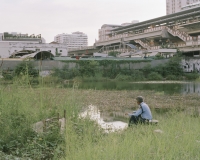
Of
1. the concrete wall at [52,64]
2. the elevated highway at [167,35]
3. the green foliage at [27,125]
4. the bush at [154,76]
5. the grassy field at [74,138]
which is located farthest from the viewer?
the elevated highway at [167,35]

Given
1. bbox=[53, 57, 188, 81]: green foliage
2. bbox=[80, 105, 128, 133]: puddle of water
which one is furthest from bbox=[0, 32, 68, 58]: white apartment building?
bbox=[80, 105, 128, 133]: puddle of water

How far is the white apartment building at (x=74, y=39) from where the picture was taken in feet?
476

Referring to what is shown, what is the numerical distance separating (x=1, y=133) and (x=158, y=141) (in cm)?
368

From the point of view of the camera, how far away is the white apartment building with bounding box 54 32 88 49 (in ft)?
476

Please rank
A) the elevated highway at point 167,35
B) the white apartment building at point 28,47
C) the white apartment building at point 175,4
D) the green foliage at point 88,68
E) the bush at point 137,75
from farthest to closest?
the white apartment building at point 175,4 → the white apartment building at point 28,47 → the elevated highway at point 167,35 → the bush at point 137,75 → the green foliage at point 88,68

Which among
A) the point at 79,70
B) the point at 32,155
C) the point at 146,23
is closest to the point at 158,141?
the point at 32,155

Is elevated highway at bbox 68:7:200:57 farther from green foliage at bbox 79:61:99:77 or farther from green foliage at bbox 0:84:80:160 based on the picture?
green foliage at bbox 0:84:80:160

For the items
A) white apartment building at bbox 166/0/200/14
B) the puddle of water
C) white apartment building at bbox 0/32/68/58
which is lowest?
the puddle of water

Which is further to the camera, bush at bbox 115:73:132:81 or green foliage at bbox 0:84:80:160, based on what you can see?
bush at bbox 115:73:132:81

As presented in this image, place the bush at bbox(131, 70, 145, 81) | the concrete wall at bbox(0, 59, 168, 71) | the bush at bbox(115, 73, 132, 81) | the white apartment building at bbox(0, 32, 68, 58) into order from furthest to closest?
the white apartment building at bbox(0, 32, 68, 58) < the bush at bbox(131, 70, 145, 81) < the bush at bbox(115, 73, 132, 81) < the concrete wall at bbox(0, 59, 168, 71)

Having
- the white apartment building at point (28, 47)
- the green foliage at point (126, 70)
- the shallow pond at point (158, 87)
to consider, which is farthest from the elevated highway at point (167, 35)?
the shallow pond at point (158, 87)

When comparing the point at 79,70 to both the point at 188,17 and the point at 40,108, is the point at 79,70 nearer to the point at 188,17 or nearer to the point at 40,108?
the point at 188,17

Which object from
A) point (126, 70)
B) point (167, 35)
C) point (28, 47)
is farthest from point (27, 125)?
point (28, 47)

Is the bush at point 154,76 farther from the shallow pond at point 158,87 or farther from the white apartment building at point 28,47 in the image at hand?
the white apartment building at point 28,47
